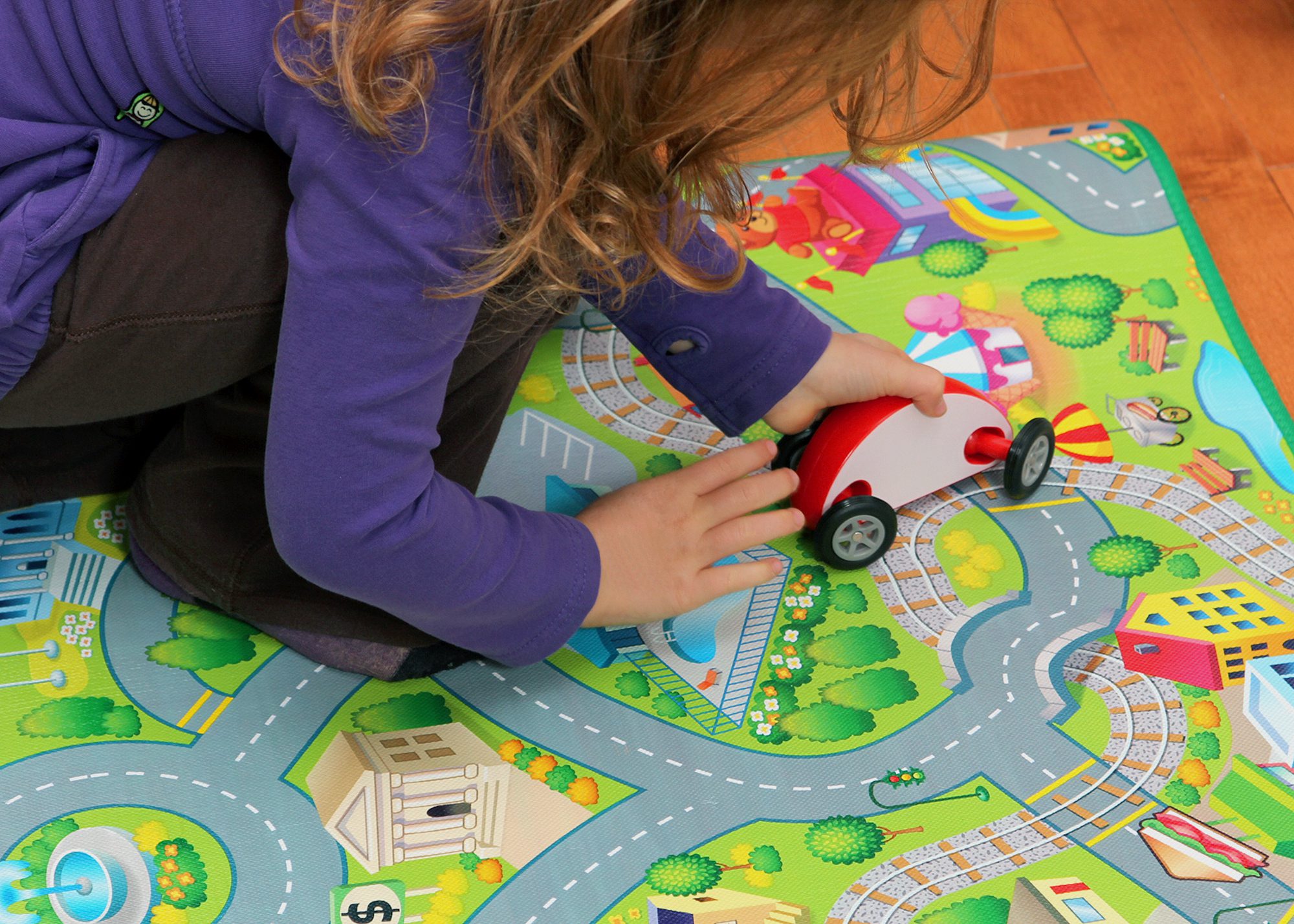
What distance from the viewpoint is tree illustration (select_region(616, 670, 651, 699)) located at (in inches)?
30.6

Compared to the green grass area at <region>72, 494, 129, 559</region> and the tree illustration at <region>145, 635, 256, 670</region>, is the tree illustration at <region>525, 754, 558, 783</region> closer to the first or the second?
the tree illustration at <region>145, 635, 256, 670</region>

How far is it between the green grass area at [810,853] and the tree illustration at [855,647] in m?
0.10

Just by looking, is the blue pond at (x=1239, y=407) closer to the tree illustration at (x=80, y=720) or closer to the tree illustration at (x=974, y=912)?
the tree illustration at (x=974, y=912)

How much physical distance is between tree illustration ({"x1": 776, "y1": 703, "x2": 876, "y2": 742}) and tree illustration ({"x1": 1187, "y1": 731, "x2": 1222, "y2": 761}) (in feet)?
0.62

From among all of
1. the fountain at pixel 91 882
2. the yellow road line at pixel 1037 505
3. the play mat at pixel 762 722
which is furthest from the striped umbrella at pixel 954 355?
the fountain at pixel 91 882

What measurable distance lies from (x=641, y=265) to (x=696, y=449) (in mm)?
215

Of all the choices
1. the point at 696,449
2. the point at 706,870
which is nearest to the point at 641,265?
the point at 696,449

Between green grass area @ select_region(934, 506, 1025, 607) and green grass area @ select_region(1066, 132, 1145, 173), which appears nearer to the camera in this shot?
green grass area @ select_region(934, 506, 1025, 607)

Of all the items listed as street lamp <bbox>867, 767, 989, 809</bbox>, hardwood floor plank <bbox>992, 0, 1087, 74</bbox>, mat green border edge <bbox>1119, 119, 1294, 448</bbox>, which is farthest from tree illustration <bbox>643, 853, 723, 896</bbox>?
hardwood floor plank <bbox>992, 0, 1087, 74</bbox>

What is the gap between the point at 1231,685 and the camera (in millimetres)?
780

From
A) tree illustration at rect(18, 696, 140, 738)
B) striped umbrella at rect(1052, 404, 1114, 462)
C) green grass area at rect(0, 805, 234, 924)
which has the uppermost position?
striped umbrella at rect(1052, 404, 1114, 462)

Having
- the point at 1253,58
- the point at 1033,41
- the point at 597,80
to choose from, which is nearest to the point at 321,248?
the point at 597,80

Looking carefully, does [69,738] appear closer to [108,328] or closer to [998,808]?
[108,328]

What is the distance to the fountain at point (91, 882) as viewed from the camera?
669 millimetres
